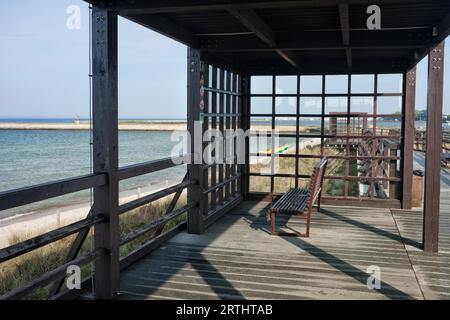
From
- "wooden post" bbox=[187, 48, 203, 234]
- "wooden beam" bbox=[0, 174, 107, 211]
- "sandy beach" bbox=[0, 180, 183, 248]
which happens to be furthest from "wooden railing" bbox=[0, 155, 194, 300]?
"sandy beach" bbox=[0, 180, 183, 248]

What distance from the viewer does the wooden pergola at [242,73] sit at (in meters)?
3.75

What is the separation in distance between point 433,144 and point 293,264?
204 cm

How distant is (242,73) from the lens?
8.40m

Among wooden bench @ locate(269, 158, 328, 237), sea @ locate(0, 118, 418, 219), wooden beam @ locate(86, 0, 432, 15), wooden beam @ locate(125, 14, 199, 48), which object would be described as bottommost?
sea @ locate(0, 118, 418, 219)

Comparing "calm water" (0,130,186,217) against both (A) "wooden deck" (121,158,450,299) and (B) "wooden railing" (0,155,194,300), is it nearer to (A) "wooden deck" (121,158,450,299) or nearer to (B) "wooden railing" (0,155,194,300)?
(A) "wooden deck" (121,158,450,299)

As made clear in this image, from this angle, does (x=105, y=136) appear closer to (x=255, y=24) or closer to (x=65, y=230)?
(x=65, y=230)

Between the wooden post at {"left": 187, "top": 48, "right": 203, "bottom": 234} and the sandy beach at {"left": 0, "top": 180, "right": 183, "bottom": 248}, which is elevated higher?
the wooden post at {"left": 187, "top": 48, "right": 203, "bottom": 234}

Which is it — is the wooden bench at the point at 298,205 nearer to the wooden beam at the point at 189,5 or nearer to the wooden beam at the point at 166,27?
the wooden beam at the point at 166,27

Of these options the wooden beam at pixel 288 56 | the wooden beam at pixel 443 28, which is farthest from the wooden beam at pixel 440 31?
the wooden beam at pixel 288 56

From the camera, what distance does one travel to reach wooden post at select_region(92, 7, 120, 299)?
3.72 metres

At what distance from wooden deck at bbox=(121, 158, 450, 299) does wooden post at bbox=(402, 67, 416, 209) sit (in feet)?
3.63

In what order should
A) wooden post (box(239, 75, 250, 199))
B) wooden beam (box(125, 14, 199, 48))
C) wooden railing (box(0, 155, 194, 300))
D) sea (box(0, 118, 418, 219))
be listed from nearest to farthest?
wooden railing (box(0, 155, 194, 300)) < wooden beam (box(125, 14, 199, 48)) < wooden post (box(239, 75, 250, 199)) < sea (box(0, 118, 418, 219))

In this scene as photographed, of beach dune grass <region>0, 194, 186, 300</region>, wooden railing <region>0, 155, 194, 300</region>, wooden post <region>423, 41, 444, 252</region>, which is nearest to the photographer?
wooden railing <region>0, 155, 194, 300</region>

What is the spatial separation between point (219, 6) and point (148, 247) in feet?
8.78
